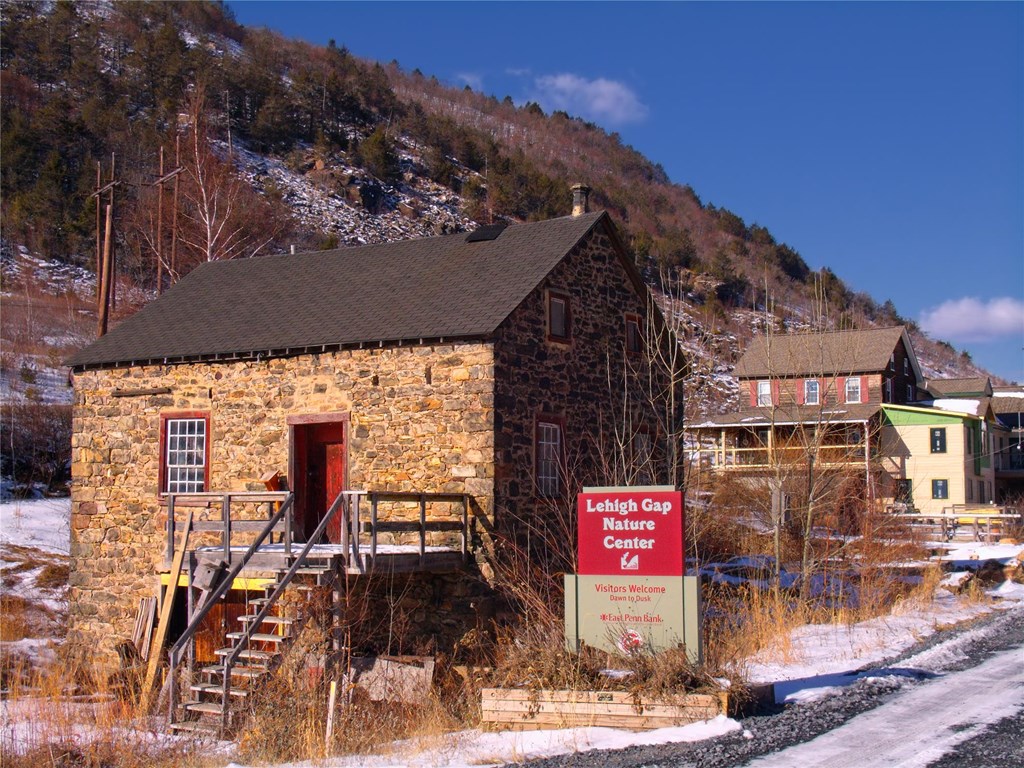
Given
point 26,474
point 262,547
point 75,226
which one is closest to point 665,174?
point 75,226

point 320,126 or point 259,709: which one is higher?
point 320,126

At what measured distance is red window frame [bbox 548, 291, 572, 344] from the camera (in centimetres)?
1961

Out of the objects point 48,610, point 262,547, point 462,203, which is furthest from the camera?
point 462,203

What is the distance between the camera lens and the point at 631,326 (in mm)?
22547

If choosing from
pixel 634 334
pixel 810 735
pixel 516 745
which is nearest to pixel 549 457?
pixel 634 334

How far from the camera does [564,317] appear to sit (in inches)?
794

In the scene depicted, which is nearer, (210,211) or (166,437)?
(166,437)

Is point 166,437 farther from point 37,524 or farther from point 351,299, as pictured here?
point 37,524

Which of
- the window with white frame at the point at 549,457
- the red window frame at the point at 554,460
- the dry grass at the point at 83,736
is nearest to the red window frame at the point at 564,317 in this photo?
the red window frame at the point at 554,460

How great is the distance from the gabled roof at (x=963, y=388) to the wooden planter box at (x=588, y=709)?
50598mm

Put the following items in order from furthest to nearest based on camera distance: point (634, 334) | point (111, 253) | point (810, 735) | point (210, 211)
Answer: point (210, 211)
point (111, 253)
point (634, 334)
point (810, 735)

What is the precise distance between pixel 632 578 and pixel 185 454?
11.9m

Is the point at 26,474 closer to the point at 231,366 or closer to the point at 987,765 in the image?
the point at 231,366

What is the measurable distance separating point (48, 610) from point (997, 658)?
59.3 feet
